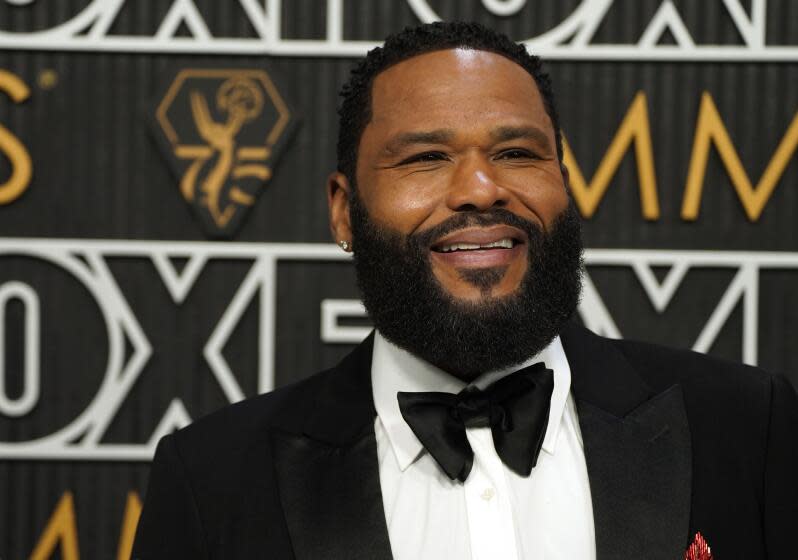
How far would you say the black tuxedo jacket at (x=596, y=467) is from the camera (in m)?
1.21

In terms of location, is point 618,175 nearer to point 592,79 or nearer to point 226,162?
point 592,79

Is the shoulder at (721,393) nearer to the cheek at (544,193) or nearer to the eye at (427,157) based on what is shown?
the cheek at (544,193)

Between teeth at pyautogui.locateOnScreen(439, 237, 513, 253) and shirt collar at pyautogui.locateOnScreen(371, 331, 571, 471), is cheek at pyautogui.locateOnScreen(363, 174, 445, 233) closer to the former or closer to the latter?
teeth at pyautogui.locateOnScreen(439, 237, 513, 253)

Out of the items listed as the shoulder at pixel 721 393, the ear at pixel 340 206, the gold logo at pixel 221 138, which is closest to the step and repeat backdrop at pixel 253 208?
the gold logo at pixel 221 138

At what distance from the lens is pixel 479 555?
3.93 feet

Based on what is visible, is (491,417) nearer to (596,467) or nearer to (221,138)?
(596,467)

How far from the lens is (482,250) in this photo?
1.24 metres

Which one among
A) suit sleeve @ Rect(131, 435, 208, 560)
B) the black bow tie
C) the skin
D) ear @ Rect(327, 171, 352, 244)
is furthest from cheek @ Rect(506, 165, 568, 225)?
suit sleeve @ Rect(131, 435, 208, 560)

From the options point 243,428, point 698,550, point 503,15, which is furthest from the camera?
point 503,15

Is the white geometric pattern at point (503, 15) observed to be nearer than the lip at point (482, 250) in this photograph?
No

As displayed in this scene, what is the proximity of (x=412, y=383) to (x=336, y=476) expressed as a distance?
18cm

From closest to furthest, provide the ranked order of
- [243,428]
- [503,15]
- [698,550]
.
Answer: [698,550] → [243,428] → [503,15]

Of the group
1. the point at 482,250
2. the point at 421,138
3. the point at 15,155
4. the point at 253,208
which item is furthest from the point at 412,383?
the point at 15,155

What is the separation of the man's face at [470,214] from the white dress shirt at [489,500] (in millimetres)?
113
